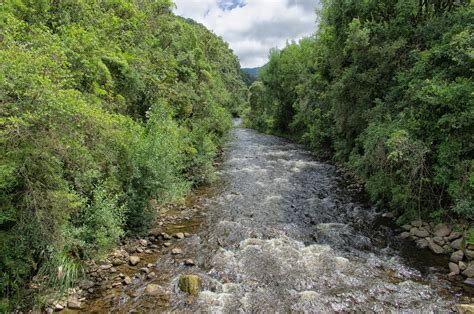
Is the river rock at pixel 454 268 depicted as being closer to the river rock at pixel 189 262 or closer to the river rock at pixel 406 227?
the river rock at pixel 406 227

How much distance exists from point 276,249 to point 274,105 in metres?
30.3

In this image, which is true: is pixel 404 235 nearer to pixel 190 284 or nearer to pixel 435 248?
pixel 435 248

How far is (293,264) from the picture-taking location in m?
7.65

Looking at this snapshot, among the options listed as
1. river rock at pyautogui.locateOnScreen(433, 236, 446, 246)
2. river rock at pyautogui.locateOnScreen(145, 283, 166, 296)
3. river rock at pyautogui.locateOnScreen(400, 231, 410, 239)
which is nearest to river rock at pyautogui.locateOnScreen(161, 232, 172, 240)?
river rock at pyautogui.locateOnScreen(145, 283, 166, 296)

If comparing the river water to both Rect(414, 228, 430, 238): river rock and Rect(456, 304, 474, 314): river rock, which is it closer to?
Rect(456, 304, 474, 314): river rock

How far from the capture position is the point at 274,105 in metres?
37.0

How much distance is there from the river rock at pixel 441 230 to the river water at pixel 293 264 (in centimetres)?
87

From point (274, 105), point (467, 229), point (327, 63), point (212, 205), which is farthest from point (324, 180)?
point (274, 105)

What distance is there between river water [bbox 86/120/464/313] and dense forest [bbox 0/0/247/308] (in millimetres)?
1525

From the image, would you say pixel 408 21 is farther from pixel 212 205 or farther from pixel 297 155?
pixel 212 205

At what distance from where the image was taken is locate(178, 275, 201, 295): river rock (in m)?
6.53

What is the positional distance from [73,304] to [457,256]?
929 cm

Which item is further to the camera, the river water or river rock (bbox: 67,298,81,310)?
the river water

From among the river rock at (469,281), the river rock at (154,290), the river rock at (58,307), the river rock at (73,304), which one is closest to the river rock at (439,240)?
the river rock at (469,281)
